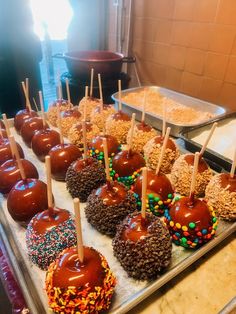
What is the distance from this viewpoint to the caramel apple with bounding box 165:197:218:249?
0.78 meters

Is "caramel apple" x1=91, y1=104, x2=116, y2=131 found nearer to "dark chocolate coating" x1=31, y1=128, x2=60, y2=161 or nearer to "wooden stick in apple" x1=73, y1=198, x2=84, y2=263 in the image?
"dark chocolate coating" x1=31, y1=128, x2=60, y2=161

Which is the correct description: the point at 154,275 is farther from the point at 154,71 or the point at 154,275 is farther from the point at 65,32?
the point at 65,32

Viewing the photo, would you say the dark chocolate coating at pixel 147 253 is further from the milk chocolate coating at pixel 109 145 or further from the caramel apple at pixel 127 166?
the milk chocolate coating at pixel 109 145

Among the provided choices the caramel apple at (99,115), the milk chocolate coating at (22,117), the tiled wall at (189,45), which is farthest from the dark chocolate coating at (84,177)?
the tiled wall at (189,45)

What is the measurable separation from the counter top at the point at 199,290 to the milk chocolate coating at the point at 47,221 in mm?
308

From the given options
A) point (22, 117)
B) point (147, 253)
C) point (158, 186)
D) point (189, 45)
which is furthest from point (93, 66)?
point (147, 253)

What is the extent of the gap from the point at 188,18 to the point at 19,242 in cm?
174

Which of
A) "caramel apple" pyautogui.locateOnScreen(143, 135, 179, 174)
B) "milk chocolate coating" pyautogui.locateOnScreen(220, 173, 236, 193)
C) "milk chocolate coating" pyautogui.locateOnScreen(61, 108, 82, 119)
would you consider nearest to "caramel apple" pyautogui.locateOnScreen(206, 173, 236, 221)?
"milk chocolate coating" pyautogui.locateOnScreen(220, 173, 236, 193)

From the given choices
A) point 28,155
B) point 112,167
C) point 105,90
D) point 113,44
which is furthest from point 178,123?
point 113,44

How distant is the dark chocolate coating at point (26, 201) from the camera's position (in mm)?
867

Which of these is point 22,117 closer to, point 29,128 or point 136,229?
point 29,128

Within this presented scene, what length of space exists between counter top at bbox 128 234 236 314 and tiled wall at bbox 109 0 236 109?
1.22m

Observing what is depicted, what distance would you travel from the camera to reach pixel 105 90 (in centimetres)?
188

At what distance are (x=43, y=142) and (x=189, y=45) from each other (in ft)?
4.16
